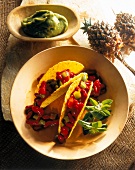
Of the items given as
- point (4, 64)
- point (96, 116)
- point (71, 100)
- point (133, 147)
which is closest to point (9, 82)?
point (4, 64)

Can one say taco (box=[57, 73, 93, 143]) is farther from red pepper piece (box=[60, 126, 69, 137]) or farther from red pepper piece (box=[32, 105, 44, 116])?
red pepper piece (box=[32, 105, 44, 116])

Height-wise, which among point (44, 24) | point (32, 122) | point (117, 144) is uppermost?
point (44, 24)

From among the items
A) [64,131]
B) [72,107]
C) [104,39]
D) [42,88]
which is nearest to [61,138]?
[64,131]

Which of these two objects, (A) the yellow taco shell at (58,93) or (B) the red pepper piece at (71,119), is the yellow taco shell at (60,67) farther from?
(B) the red pepper piece at (71,119)

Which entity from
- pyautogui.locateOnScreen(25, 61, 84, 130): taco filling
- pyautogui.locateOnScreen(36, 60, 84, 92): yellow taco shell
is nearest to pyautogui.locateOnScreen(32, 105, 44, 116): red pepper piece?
pyautogui.locateOnScreen(25, 61, 84, 130): taco filling

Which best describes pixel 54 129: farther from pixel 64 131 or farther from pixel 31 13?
pixel 31 13
